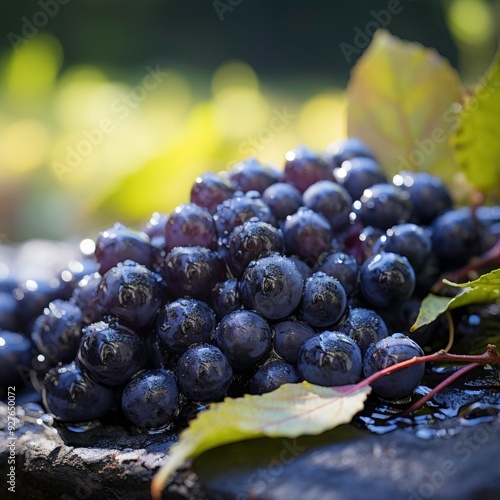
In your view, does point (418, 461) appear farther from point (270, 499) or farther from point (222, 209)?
point (222, 209)

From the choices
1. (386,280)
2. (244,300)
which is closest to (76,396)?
(244,300)

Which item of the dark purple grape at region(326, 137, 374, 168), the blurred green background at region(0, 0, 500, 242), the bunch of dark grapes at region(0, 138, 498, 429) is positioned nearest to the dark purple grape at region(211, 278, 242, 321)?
the bunch of dark grapes at region(0, 138, 498, 429)

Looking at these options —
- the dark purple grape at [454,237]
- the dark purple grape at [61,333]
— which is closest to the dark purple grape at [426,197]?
the dark purple grape at [454,237]

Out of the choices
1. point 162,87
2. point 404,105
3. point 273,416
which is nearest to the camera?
point 273,416

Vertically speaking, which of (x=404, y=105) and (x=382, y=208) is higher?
(x=404, y=105)

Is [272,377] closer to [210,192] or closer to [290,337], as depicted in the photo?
[290,337]

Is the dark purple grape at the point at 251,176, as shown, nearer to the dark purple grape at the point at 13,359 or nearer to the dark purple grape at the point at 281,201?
the dark purple grape at the point at 281,201

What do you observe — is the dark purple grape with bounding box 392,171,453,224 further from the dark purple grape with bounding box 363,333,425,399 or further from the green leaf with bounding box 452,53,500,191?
the dark purple grape with bounding box 363,333,425,399
